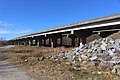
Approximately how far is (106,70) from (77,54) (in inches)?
234

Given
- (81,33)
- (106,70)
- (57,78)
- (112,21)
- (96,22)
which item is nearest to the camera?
(57,78)

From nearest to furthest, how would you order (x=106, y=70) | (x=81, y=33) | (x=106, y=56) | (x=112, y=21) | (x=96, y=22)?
1. (x=106, y=70)
2. (x=106, y=56)
3. (x=112, y=21)
4. (x=96, y=22)
5. (x=81, y=33)

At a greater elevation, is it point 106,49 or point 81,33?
point 81,33

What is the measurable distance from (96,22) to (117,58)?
16.0 meters

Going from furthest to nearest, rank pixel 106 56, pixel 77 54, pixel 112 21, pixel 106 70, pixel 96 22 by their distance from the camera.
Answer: pixel 96 22 < pixel 112 21 < pixel 77 54 < pixel 106 56 < pixel 106 70

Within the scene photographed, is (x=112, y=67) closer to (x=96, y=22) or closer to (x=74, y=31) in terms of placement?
(x=96, y=22)

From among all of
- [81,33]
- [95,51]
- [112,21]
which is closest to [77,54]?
[95,51]

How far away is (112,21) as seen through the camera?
2486 cm

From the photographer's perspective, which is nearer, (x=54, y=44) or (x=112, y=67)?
(x=112, y=67)

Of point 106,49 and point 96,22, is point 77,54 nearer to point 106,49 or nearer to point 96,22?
point 106,49

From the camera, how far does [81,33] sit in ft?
118

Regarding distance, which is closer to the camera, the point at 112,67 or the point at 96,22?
the point at 112,67

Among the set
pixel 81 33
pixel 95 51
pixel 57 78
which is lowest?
pixel 57 78

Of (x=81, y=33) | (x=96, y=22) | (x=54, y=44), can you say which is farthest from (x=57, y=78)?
(x=54, y=44)
